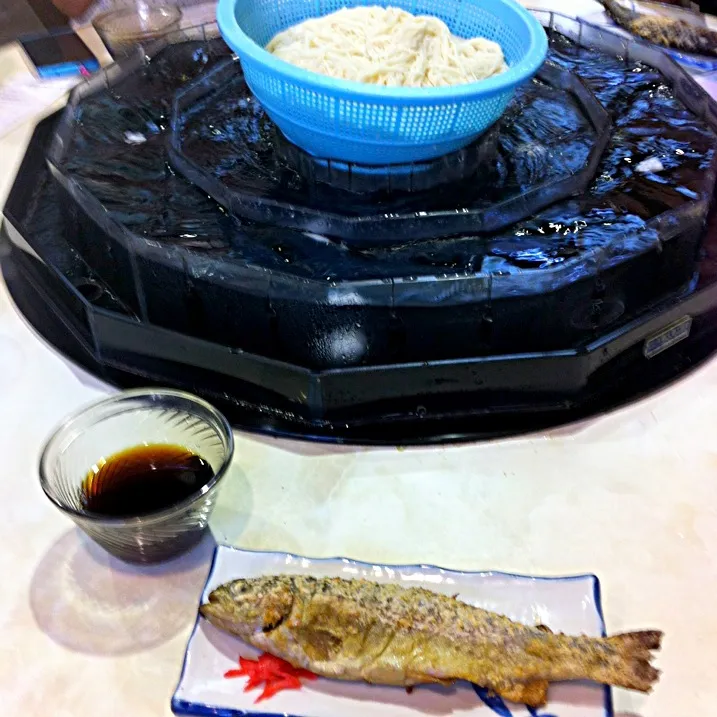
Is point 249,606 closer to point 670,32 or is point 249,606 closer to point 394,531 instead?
point 394,531

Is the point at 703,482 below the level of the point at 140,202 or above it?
below

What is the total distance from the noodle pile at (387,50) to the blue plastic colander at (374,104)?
0.11 metres

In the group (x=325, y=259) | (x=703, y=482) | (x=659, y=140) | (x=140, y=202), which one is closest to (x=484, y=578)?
(x=703, y=482)

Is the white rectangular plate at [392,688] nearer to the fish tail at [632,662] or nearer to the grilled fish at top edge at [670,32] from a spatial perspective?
the fish tail at [632,662]

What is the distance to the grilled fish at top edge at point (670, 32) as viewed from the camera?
105 inches

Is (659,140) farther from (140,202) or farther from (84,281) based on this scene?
(84,281)

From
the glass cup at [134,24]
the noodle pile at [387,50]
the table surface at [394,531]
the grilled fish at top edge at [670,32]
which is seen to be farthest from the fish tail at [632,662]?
the grilled fish at top edge at [670,32]

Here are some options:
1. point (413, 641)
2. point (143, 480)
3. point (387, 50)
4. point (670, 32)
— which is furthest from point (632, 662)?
point (670, 32)

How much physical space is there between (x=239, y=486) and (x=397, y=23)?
1.26 metres

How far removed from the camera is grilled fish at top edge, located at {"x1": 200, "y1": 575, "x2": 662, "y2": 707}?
95cm

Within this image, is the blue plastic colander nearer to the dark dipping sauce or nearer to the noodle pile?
the noodle pile

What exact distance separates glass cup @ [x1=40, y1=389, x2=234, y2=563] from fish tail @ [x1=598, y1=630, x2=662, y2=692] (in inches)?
26.0

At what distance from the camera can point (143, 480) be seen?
3.91 ft

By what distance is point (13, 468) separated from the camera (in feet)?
4.51
